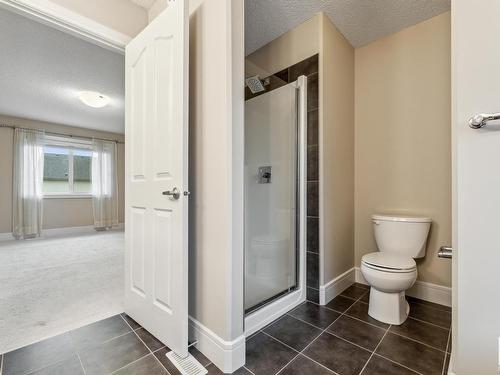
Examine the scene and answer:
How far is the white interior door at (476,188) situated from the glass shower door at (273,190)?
3.90ft

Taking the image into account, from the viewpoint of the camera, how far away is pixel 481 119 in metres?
0.83

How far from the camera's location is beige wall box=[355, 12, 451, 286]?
195 centimetres

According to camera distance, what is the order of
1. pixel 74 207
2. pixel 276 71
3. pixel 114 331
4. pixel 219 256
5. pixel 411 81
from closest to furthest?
1. pixel 219 256
2. pixel 114 331
3. pixel 411 81
4. pixel 276 71
5. pixel 74 207

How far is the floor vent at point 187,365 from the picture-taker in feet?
3.96

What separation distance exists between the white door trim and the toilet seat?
2.30 meters

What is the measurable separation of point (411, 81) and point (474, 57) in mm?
1442

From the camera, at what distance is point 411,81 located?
2.11m

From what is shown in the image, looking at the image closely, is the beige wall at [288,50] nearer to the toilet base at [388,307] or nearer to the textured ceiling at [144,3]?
the textured ceiling at [144,3]

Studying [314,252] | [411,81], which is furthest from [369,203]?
[411,81]

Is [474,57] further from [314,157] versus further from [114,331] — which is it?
[114,331]

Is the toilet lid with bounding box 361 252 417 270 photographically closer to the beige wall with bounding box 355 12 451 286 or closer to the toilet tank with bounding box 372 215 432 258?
the toilet tank with bounding box 372 215 432 258

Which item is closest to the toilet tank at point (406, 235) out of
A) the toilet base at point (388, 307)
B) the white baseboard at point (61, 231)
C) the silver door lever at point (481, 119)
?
the toilet base at point (388, 307)

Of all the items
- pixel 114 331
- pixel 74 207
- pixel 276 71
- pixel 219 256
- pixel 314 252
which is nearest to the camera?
pixel 219 256

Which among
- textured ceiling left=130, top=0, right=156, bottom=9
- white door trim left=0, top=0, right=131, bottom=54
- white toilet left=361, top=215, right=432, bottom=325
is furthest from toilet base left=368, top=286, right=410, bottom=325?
textured ceiling left=130, top=0, right=156, bottom=9
